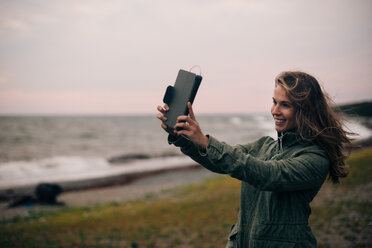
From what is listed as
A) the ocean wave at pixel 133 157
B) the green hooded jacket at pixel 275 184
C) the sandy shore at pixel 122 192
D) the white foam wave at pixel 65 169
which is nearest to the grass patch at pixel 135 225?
the sandy shore at pixel 122 192

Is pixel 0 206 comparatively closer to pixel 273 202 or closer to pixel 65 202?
pixel 65 202

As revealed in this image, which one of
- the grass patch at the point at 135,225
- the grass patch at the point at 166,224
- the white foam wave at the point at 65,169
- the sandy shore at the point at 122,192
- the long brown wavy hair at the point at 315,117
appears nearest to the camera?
the long brown wavy hair at the point at 315,117

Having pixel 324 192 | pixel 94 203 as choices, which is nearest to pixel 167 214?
pixel 94 203

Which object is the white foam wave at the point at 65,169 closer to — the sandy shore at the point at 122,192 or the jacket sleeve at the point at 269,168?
the sandy shore at the point at 122,192

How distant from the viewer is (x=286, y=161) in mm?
1736

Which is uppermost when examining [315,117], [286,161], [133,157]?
[315,117]

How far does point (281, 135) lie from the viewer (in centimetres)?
204

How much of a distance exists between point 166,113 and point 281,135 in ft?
2.81

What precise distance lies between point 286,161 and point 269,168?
172 mm

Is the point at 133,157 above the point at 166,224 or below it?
below

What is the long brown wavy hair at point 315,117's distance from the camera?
6.24 ft

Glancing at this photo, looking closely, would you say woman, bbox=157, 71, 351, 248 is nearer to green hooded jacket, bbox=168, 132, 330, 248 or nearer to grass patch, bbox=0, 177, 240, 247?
green hooded jacket, bbox=168, 132, 330, 248

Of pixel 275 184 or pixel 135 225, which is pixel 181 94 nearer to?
pixel 275 184

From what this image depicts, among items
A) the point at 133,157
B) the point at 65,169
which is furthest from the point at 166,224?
the point at 133,157
